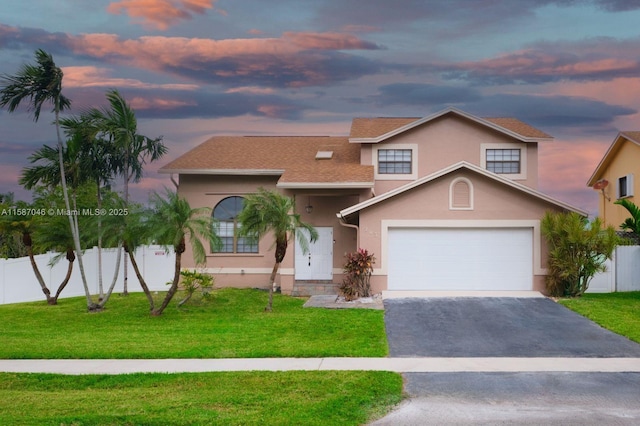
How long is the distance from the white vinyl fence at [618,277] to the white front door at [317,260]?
32.9ft

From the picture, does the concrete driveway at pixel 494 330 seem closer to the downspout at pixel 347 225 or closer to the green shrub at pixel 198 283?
the downspout at pixel 347 225

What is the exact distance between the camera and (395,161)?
28.3 m

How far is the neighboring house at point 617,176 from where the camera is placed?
33.3 metres

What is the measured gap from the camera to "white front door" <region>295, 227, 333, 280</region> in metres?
27.3

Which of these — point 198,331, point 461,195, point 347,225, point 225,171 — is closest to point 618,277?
point 461,195

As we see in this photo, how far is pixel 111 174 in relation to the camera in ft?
83.1

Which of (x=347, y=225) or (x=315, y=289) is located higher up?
(x=347, y=225)

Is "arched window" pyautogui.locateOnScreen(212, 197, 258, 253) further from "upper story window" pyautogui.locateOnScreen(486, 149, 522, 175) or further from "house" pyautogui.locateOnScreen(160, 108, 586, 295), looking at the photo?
"upper story window" pyautogui.locateOnScreen(486, 149, 522, 175)

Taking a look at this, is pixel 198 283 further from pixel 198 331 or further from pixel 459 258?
pixel 459 258

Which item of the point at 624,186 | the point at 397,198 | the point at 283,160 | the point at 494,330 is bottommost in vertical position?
the point at 494,330

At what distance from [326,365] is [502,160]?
1678 centimetres

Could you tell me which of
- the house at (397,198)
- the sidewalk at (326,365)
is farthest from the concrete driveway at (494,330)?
the house at (397,198)

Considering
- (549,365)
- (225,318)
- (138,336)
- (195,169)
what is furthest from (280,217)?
(549,365)

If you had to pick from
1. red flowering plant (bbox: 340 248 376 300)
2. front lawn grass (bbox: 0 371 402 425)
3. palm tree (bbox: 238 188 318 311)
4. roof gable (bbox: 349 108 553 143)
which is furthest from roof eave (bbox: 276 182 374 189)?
front lawn grass (bbox: 0 371 402 425)
